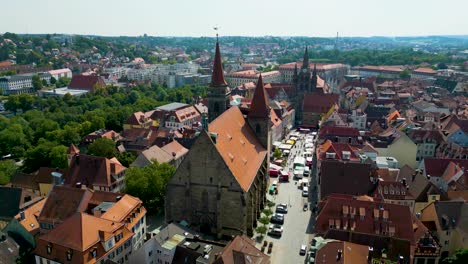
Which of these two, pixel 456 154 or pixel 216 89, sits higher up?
pixel 216 89

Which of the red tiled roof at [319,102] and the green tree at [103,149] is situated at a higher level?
the red tiled roof at [319,102]

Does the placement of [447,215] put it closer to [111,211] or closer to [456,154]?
[456,154]

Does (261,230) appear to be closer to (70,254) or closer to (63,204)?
(70,254)

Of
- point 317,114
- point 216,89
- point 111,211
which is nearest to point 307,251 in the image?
point 111,211

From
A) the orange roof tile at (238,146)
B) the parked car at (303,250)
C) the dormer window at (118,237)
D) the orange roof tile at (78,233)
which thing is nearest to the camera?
the orange roof tile at (78,233)

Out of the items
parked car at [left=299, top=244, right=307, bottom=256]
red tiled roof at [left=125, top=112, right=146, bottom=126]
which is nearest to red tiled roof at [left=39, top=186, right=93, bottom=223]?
parked car at [left=299, top=244, right=307, bottom=256]

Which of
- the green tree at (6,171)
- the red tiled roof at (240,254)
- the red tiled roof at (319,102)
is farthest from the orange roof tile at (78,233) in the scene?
the red tiled roof at (319,102)

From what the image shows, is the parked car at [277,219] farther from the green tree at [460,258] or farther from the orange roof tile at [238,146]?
the green tree at [460,258]

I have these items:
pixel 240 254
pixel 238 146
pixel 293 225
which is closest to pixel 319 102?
pixel 293 225
